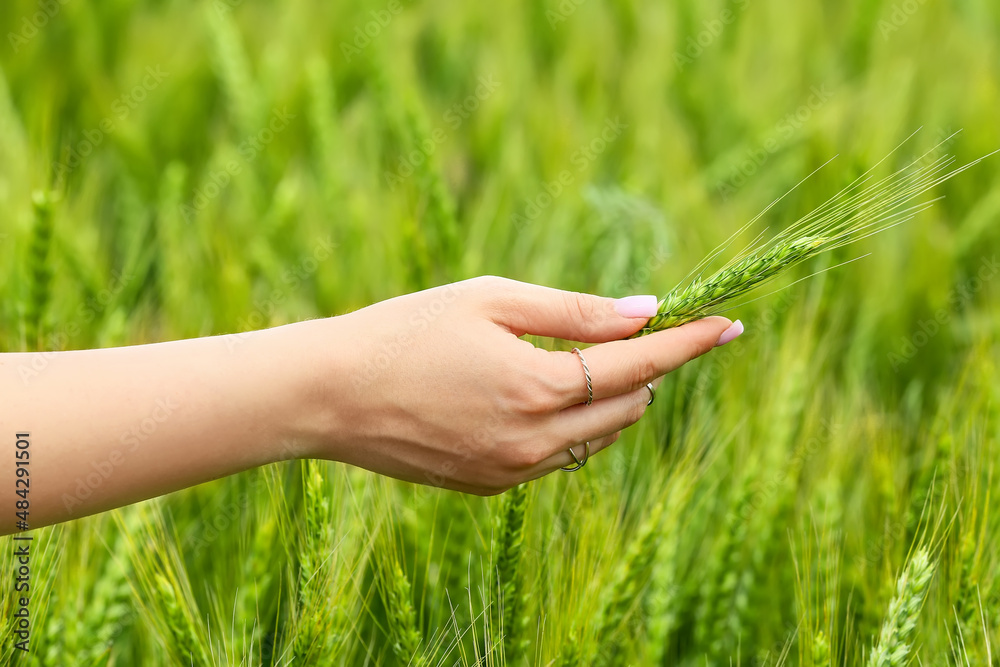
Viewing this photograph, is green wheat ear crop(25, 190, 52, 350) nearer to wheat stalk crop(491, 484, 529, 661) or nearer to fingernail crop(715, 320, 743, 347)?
wheat stalk crop(491, 484, 529, 661)

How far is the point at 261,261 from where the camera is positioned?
4.17ft

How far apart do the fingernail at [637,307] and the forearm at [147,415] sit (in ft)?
1.00

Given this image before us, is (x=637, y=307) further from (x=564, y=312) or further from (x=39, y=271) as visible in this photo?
(x=39, y=271)

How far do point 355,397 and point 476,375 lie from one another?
0.12 m

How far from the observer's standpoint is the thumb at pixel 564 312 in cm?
77

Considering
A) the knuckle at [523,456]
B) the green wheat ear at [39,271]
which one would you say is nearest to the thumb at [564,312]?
the knuckle at [523,456]

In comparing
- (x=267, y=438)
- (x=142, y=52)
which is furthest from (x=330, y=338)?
(x=142, y=52)

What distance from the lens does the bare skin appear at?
65 cm

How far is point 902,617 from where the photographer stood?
720 millimetres

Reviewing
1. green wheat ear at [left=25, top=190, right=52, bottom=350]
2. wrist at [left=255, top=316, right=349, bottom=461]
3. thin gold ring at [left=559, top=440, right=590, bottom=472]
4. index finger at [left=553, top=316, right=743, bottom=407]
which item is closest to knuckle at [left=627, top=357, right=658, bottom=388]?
index finger at [left=553, top=316, right=743, bottom=407]

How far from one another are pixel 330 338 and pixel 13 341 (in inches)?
25.6

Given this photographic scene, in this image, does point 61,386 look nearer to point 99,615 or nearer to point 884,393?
point 99,615

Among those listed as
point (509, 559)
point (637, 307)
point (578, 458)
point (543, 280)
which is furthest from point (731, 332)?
point (543, 280)

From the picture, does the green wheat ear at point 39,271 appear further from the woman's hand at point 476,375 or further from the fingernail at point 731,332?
the fingernail at point 731,332
